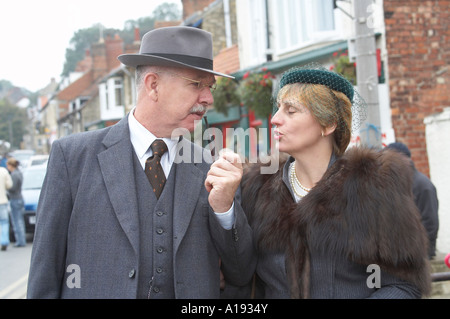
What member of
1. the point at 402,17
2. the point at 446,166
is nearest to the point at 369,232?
the point at 446,166

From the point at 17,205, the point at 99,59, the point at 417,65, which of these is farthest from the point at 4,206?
the point at 99,59

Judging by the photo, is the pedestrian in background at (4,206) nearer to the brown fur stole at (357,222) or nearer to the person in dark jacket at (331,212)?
the person in dark jacket at (331,212)

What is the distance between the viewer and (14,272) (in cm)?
858

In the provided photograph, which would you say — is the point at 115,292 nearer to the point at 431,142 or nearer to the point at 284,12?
the point at 431,142

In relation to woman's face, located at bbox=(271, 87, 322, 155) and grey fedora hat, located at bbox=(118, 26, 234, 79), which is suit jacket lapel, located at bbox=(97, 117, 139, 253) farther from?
woman's face, located at bbox=(271, 87, 322, 155)

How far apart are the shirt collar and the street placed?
5160mm

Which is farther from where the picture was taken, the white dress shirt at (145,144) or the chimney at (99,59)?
the chimney at (99,59)

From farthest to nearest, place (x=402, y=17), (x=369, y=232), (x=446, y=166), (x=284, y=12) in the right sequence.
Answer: (x=284, y=12) → (x=402, y=17) → (x=446, y=166) → (x=369, y=232)

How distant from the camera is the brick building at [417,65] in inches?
311

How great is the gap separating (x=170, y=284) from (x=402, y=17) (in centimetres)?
728

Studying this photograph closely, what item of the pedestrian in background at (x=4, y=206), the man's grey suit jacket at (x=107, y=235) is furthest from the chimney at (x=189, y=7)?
the man's grey suit jacket at (x=107, y=235)

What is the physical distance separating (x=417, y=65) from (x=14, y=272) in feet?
26.2

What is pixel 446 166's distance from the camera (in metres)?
6.88

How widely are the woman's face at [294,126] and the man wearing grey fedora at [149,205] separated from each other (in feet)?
1.03
